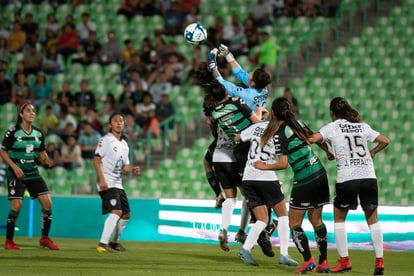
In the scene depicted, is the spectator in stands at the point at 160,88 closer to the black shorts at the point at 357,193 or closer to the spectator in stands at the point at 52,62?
the spectator in stands at the point at 52,62

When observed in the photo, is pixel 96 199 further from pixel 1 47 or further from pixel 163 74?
pixel 1 47

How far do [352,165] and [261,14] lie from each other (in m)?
12.7

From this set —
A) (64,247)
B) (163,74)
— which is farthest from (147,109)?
(64,247)

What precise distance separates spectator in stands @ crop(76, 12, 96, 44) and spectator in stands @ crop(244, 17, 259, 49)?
420cm

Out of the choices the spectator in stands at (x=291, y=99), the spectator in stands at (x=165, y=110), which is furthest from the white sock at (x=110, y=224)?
the spectator in stands at (x=165, y=110)

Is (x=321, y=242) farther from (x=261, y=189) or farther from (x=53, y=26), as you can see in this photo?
(x=53, y=26)

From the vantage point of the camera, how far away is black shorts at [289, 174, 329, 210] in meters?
10.5

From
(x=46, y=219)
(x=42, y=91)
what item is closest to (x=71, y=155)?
(x=42, y=91)

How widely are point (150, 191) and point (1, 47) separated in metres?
7.66

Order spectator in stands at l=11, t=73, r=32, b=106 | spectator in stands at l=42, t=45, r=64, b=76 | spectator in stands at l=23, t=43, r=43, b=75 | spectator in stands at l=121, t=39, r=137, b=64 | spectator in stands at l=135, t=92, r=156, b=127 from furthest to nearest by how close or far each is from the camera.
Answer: spectator in stands at l=23, t=43, r=43, b=75
spectator in stands at l=42, t=45, r=64, b=76
spectator in stands at l=121, t=39, r=137, b=64
spectator in stands at l=11, t=73, r=32, b=106
spectator in stands at l=135, t=92, r=156, b=127

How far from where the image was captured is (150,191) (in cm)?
1864

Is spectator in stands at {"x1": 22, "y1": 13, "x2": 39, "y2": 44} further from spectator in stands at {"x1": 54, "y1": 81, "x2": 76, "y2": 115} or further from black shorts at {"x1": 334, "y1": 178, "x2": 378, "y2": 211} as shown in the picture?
black shorts at {"x1": 334, "y1": 178, "x2": 378, "y2": 211}

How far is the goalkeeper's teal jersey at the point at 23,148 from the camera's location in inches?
539

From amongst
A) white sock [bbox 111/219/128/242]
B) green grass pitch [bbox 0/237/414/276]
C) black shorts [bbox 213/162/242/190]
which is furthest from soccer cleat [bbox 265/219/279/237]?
white sock [bbox 111/219/128/242]
